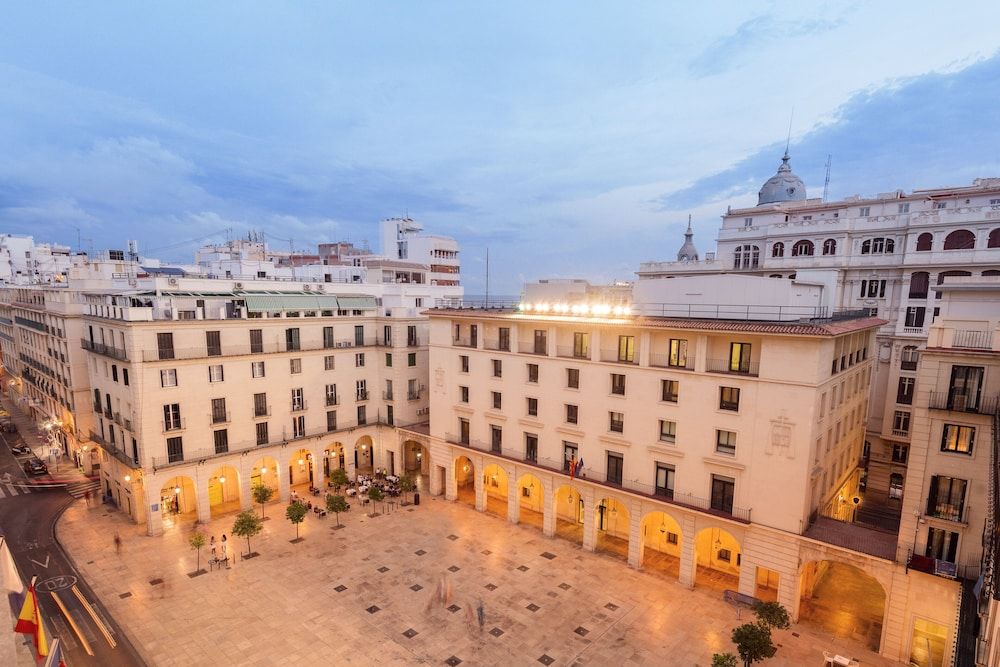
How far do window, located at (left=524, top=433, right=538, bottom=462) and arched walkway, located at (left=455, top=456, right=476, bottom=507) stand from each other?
9.02m

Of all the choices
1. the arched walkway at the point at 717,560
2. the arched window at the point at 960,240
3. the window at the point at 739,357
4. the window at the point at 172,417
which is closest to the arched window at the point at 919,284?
the arched window at the point at 960,240

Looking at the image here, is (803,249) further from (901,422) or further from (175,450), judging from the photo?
(175,450)

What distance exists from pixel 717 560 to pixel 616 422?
1287 centimetres

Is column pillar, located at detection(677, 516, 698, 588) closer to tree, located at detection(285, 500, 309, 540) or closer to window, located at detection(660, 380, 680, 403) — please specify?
window, located at detection(660, 380, 680, 403)

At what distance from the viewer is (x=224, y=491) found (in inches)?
1930

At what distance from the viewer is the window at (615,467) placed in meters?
38.7

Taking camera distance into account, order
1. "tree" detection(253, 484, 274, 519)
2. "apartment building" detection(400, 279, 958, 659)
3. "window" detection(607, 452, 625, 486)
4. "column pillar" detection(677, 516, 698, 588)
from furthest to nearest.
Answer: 1. "tree" detection(253, 484, 274, 519)
2. "window" detection(607, 452, 625, 486)
3. "column pillar" detection(677, 516, 698, 588)
4. "apartment building" detection(400, 279, 958, 659)

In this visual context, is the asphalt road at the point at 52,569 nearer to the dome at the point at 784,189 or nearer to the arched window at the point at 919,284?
the arched window at the point at 919,284

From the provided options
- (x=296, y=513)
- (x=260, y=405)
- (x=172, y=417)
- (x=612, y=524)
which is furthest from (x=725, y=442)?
(x=172, y=417)

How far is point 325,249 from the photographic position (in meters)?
115

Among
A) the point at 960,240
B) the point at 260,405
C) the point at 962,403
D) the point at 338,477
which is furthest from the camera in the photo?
the point at 338,477

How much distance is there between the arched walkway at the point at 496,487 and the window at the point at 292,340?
22.8 meters

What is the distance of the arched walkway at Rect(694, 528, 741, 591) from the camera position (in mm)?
36531

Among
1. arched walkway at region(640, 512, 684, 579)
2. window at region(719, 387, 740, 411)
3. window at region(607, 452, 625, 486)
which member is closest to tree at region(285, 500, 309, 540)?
window at region(607, 452, 625, 486)
